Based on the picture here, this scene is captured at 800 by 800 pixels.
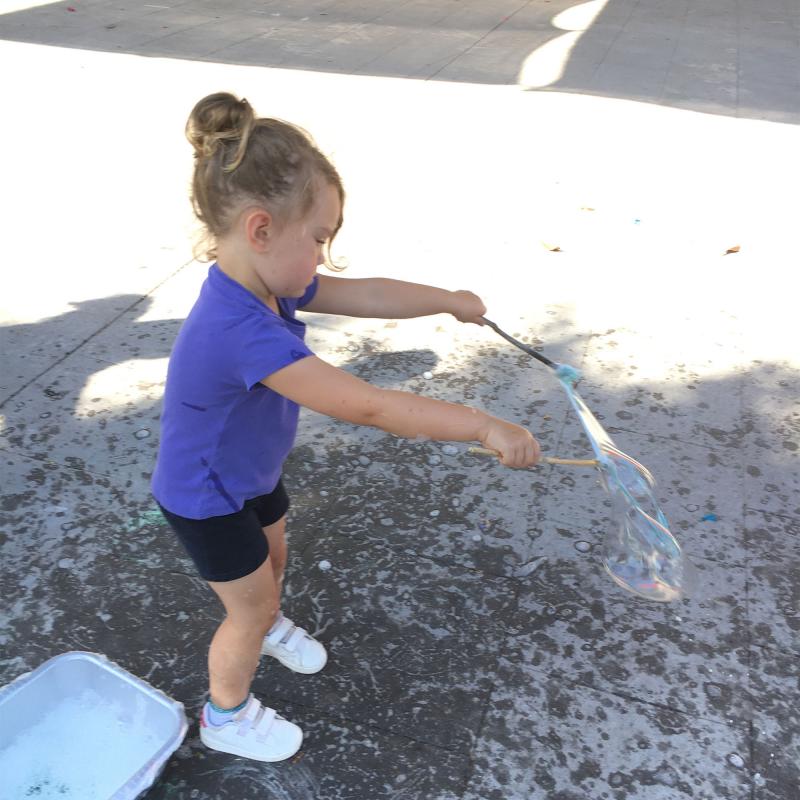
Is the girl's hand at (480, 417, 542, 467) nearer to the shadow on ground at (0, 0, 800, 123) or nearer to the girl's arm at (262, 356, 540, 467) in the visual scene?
the girl's arm at (262, 356, 540, 467)

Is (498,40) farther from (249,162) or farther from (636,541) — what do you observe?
(249,162)

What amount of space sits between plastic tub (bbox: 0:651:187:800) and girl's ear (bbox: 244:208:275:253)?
3.36 feet

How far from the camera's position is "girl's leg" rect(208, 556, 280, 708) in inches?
70.6

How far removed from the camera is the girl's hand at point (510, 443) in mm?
1559

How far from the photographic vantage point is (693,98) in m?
6.28

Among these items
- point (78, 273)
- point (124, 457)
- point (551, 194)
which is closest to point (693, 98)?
point (551, 194)

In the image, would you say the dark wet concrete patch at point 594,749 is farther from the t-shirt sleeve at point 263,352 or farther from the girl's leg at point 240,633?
the t-shirt sleeve at point 263,352

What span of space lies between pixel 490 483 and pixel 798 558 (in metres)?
0.90

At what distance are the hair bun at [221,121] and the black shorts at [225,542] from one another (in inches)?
27.2

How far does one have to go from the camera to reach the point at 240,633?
1.83m

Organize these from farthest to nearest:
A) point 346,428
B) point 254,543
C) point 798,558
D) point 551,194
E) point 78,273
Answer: point 551,194 → point 78,273 → point 346,428 → point 798,558 → point 254,543

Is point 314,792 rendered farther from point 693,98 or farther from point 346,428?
point 693,98

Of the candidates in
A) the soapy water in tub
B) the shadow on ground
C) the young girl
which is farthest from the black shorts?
the shadow on ground

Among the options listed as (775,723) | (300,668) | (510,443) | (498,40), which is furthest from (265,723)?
(498,40)
